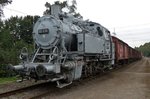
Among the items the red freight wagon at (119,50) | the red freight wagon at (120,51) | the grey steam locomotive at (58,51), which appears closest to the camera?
the grey steam locomotive at (58,51)

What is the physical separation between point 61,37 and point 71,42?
→ 138cm

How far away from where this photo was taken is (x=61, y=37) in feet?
39.7

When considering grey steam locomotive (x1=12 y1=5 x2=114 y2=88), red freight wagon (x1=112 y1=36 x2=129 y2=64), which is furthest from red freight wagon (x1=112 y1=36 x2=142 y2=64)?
grey steam locomotive (x1=12 y1=5 x2=114 y2=88)

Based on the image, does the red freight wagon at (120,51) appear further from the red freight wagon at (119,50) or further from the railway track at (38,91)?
the railway track at (38,91)

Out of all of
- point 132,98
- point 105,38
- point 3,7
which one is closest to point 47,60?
point 132,98

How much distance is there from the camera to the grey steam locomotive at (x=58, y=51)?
11.1 m

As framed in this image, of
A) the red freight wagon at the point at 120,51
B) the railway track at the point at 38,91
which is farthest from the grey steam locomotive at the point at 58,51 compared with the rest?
the red freight wagon at the point at 120,51

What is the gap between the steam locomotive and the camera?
11125 mm

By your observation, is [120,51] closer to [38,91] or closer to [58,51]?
[58,51]

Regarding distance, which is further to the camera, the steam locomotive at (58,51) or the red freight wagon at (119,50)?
the red freight wagon at (119,50)

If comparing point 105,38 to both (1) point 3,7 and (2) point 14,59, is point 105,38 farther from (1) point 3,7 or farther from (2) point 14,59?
(1) point 3,7

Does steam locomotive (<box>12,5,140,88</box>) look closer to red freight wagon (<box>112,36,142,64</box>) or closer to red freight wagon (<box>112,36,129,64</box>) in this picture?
red freight wagon (<box>112,36,129,64</box>)

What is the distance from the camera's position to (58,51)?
1193 centimetres

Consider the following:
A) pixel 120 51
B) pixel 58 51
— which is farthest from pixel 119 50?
pixel 58 51
